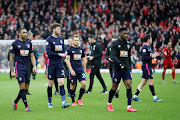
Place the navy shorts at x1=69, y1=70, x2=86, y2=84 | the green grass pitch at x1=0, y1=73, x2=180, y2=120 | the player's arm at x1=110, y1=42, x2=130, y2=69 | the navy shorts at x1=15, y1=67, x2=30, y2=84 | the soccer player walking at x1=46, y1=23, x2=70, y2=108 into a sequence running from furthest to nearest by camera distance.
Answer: the navy shorts at x1=69, y1=70, x2=86, y2=84 → the soccer player walking at x1=46, y1=23, x2=70, y2=108 → the navy shorts at x1=15, y1=67, x2=30, y2=84 → the player's arm at x1=110, y1=42, x2=130, y2=69 → the green grass pitch at x1=0, y1=73, x2=180, y2=120

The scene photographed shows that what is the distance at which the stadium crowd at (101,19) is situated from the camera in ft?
103

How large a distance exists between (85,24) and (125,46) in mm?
25439

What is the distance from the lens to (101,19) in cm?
3588

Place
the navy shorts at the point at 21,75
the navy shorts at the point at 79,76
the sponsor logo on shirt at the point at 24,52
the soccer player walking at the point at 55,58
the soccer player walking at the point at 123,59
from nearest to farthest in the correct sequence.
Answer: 1. the soccer player walking at the point at 123,59
2. the navy shorts at the point at 21,75
3. the sponsor logo on shirt at the point at 24,52
4. the soccer player walking at the point at 55,58
5. the navy shorts at the point at 79,76

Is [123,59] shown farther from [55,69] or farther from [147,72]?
[147,72]

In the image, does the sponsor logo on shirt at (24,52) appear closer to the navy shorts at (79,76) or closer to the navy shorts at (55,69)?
the navy shorts at (55,69)

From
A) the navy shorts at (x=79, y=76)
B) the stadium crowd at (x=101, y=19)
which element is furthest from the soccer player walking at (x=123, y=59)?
the stadium crowd at (x=101, y=19)

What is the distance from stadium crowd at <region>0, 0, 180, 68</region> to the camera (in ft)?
103

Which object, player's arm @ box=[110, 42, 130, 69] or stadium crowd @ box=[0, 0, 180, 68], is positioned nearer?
player's arm @ box=[110, 42, 130, 69]

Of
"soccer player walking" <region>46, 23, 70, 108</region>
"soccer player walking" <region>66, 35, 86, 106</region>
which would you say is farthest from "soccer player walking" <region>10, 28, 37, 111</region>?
"soccer player walking" <region>66, 35, 86, 106</region>

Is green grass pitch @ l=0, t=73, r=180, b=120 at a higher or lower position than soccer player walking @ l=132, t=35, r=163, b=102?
lower

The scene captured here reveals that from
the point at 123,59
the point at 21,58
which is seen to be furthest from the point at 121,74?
the point at 21,58

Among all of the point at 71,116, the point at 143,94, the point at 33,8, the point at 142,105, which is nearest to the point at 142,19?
the point at 33,8

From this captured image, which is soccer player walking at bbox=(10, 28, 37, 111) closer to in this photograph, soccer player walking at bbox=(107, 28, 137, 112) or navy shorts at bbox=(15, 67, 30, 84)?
navy shorts at bbox=(15, 67, 30, 84)
